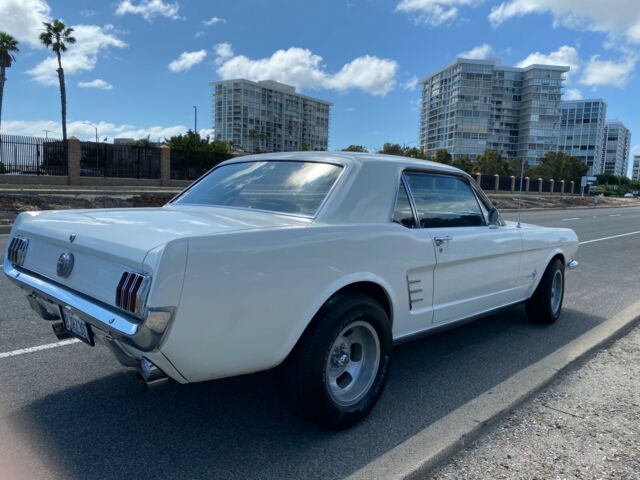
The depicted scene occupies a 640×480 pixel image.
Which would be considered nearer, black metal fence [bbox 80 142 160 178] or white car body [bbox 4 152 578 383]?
white car body [bbox 4 152 578 383]

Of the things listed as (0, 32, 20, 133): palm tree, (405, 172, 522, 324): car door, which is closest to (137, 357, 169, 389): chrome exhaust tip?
(405, 172, 522, 324): car door

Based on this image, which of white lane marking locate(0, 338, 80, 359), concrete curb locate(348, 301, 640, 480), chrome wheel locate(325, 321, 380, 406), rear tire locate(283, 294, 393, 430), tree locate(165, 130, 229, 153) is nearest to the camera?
concrete curb locate(348, 301, 640, 480)

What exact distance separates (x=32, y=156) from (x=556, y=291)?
75.3ft

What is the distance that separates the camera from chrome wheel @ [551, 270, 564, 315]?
17.6ft

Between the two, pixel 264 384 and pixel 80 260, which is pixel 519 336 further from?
pixel 80 260

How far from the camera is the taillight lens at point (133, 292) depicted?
7.50 ft

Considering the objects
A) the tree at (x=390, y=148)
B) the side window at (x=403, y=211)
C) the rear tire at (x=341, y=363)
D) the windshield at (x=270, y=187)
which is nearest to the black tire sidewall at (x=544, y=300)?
the side window at (x=403, y=211)

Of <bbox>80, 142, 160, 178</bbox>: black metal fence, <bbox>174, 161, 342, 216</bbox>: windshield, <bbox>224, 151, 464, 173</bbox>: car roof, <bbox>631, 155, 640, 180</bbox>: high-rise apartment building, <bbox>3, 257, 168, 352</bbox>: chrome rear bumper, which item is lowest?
<bbox>3, 257, 168, 352</bbox>: chrome rear bumper

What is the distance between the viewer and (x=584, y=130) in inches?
5625

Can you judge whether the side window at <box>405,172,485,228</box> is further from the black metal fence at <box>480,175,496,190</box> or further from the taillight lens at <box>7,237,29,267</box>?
the black metal fence at <box>480,175,496,190</box>

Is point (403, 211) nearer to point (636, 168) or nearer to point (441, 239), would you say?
point (441, 239)

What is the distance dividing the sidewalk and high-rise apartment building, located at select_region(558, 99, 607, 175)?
153 m

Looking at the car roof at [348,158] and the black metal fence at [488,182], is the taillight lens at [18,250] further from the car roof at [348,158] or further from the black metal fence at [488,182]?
the black metal fence at [488,182]

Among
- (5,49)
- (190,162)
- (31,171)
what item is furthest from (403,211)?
(5,49)
